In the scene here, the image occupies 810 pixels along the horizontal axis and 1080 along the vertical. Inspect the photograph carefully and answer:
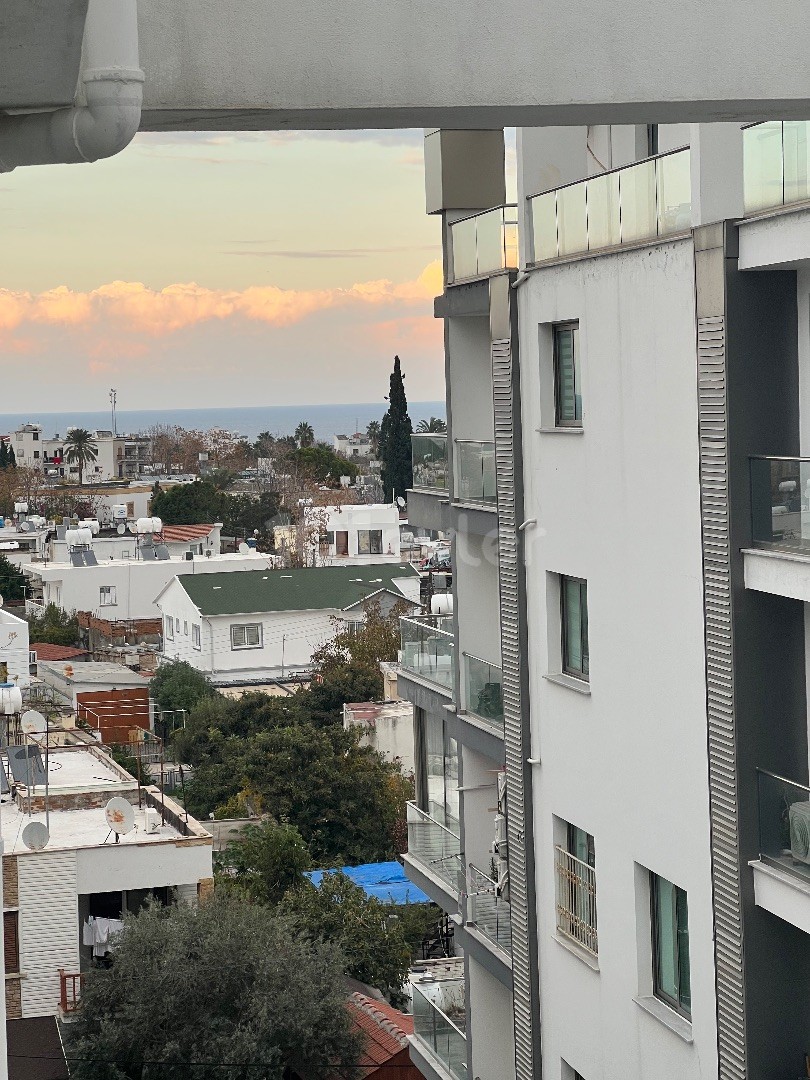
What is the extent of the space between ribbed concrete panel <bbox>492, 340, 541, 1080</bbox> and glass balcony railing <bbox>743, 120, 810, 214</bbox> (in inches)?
163

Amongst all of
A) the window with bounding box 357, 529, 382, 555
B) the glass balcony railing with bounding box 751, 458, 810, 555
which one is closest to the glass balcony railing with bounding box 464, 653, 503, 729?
the glass balcony railing with bounding box 751, 458, 810, 555

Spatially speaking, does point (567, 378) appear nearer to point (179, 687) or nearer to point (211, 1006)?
point (211, 1006)

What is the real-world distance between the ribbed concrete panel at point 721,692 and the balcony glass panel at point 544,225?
3052mm

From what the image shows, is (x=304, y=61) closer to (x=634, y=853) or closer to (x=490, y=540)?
(x=634, y=853)

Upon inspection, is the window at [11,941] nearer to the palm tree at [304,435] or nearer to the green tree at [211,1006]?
the green tree at [211,1006]

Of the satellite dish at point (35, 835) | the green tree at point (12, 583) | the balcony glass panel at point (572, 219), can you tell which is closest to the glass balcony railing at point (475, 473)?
the balcony glass panel at point (572, 219)

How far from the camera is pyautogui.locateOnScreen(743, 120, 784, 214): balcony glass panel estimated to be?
8352 millimetres

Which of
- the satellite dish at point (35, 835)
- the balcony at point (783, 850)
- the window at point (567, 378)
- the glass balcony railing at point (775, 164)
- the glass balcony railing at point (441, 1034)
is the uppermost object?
the glass balcony railing at point (775, 164)

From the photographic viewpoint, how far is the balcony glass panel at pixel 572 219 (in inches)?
440

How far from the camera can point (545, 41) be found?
2982 mm

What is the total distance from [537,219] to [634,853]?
5.06 m

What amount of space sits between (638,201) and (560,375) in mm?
2193

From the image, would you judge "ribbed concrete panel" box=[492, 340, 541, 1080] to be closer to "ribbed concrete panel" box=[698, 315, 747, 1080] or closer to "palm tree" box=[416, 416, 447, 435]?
"palm tree" box=[416, 416, 447, 435]

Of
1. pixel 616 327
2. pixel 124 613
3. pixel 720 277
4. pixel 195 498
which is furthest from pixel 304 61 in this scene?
pixel 195 498
